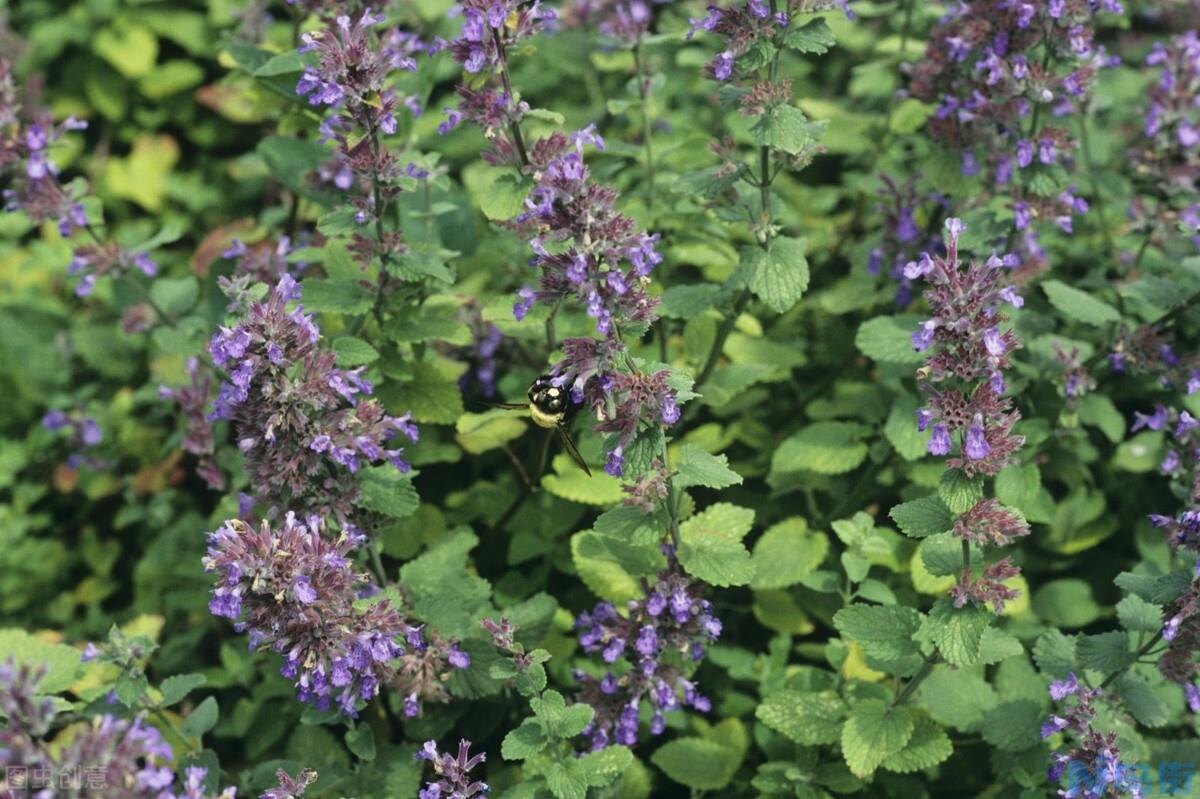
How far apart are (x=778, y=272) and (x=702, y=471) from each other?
0.92m

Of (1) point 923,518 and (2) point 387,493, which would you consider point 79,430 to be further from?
(1) point 923,518

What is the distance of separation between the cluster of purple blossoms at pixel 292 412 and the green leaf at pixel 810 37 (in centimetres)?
174

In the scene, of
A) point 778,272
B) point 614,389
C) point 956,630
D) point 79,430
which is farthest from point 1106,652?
point 79,430

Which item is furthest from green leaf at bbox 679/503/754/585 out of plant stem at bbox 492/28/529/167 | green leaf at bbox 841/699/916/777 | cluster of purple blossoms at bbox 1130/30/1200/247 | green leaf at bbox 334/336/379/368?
cluster of purple blossoms at bbox 1130/30/1200/247

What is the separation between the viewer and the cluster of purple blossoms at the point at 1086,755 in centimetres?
321

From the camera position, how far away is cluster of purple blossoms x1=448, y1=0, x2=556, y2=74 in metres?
3.42

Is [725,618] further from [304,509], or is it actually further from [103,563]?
[103,563]

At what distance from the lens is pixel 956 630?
3.22m

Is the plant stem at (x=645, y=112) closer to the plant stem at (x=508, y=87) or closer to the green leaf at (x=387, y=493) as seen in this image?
the plant stem at (x=508, y=87)

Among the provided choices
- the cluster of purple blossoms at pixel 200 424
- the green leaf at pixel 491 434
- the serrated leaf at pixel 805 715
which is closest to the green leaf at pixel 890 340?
the serrated leaf at pixel 805 715

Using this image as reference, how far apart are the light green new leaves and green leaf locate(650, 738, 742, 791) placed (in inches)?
65.1

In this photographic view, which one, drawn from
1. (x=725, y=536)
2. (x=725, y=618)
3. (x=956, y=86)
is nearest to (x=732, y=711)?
(x=725, y=618)

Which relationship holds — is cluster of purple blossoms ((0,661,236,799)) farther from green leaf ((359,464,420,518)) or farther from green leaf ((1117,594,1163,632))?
green leaf ((1117,594,1163,632))

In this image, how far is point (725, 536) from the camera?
3686 mm
